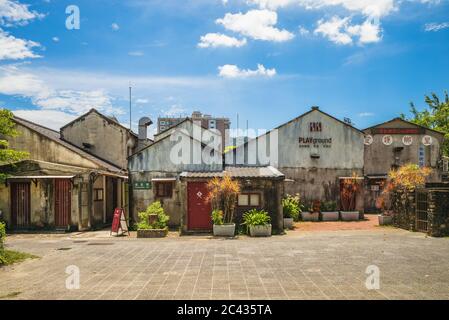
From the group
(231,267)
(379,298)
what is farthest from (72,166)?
(379,298)

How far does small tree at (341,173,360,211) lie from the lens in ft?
78.0

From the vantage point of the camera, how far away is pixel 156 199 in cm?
2002

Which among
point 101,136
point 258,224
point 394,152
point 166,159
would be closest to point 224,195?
point 258,224

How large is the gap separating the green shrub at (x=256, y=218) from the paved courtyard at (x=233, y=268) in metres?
0.96

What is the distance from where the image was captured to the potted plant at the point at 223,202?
1684 centimetres

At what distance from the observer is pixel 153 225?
57.2 feet

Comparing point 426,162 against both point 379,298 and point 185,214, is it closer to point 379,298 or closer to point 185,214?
point 185,214

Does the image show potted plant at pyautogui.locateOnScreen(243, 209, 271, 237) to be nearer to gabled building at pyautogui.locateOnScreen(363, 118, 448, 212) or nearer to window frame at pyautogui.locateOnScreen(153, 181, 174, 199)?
window frame at pyautogui.locateOnScreen(153, 181, 174, 199)

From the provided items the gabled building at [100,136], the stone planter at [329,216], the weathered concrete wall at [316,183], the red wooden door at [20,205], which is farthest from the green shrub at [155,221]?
the stone planter at [329,216]

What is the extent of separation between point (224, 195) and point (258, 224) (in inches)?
87.9

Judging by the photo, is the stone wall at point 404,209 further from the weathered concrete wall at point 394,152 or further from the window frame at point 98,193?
the window frame at point 98,193

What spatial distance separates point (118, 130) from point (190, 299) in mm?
19552

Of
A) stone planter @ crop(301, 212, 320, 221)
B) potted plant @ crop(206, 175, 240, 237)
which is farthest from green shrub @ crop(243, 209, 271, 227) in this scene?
stone planter @ crop(301, 212, 320, 221)

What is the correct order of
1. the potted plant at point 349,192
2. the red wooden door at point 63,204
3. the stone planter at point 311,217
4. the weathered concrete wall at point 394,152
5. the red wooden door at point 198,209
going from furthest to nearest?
the weathered concrete wall at point 394,152, the potted plant at point 349,192, the stone planter at point 311,217, the red wooden door at point 63,204, the red wooden door at point 198,209
